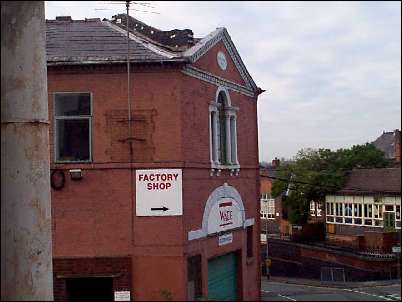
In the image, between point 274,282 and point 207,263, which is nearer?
point 207,263

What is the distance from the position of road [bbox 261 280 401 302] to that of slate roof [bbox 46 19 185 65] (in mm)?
15423

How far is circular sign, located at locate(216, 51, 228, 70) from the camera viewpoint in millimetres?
15325

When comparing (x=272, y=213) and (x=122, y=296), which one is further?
(x=272, y=213)

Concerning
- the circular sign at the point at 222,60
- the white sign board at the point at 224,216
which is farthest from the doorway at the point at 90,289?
the circular sign at the point at 222,60

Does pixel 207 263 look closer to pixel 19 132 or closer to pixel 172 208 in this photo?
pixel 172 208

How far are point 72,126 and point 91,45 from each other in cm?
198

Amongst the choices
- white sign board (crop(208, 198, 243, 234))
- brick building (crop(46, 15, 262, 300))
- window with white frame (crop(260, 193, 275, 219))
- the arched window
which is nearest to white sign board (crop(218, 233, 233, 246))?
white sign board (crop(208, 198, 243, 234))

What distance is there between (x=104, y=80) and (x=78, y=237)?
342 centimetres

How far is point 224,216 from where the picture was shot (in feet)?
49.6

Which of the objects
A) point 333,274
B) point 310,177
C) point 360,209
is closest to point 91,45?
point 333,274

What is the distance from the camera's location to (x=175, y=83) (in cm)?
1262

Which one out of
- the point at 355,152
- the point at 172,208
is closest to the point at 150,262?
the point at 172,208

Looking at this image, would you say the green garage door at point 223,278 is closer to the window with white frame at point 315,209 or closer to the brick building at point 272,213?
the window with white frame at point 315,209

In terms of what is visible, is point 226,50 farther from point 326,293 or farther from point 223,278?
point 326,293
